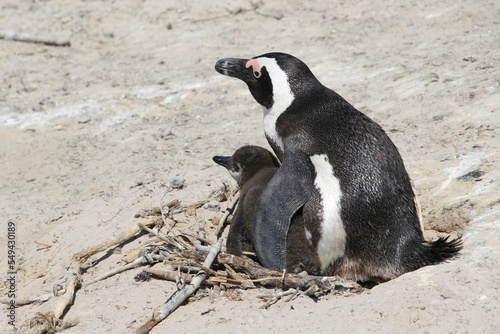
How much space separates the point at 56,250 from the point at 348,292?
2.14 metres

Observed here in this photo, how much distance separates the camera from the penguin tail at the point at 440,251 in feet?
12.0

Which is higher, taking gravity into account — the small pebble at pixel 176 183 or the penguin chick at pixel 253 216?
the penguin chick at pixel 253 216

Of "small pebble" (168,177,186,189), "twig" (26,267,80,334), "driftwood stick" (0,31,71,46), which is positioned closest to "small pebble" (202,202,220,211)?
"small pebble" (168,177,186,189)

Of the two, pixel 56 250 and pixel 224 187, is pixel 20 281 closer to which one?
pixel 56 250

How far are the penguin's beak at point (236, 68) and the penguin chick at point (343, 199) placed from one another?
571 millimetres

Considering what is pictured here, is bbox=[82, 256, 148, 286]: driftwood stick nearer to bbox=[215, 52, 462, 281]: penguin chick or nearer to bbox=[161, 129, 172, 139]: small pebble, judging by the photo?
bbox=[215, 52, 462, 281]: penguin chick

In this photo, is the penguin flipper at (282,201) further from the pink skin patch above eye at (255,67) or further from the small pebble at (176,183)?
the small pebble at (176,183)

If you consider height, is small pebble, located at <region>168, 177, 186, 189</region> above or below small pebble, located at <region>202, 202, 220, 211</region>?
above

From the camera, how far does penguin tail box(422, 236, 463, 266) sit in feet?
12.0

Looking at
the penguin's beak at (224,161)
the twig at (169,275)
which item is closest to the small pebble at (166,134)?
the penguin's beak at (224,161)

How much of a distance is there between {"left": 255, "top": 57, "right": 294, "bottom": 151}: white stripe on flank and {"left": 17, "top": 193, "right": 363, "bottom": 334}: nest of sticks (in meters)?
0.70

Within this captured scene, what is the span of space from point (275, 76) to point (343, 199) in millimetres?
1034

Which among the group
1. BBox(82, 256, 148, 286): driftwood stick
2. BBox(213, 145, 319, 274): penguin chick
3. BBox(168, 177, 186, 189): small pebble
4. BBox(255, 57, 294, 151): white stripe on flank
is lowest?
BBox(82, 256, 148, 286): driftwood stick

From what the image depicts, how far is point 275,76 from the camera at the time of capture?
4543 mm
